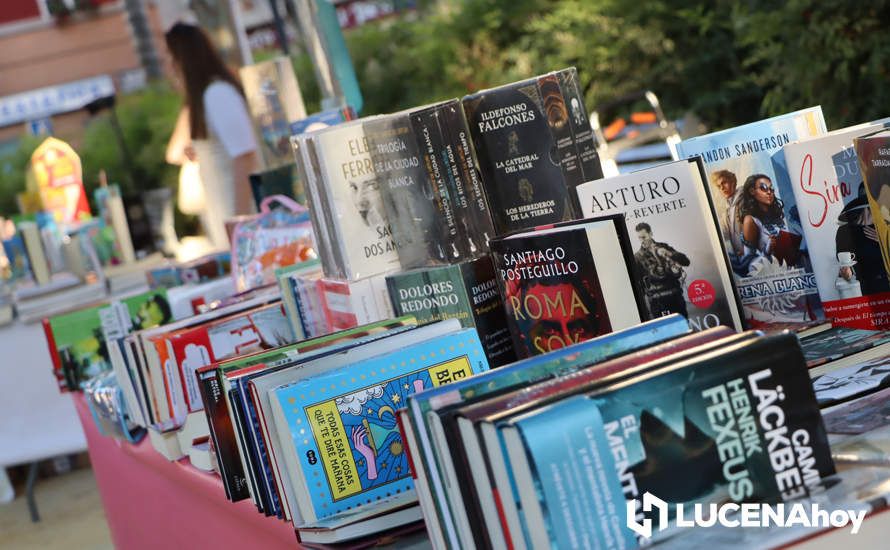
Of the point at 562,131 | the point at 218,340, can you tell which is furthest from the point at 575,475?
the point at 218,340

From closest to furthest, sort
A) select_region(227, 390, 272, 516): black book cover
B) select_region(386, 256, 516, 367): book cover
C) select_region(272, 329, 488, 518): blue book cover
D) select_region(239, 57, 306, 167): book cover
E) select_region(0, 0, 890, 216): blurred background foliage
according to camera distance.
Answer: select_region(272, 329, 488, 518): blue book cover → select_region(227, 390, 272, 516): black book cover → select_region(386, 256, 516, 367): book cover → select_region(239, 57, 306, 167): book cover → select_region(0, 0, 890, 216): blurred background foliage

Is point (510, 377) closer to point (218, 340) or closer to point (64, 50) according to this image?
point (218, 340)

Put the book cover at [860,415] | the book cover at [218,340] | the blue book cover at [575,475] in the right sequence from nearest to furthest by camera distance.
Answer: the blue book cover at [575,475] → the book cover at [860,415] → the book cover at [218,340]

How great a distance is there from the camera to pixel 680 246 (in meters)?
1.46

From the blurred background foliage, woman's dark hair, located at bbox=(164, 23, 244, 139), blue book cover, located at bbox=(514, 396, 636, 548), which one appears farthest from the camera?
woman's dark hair, located at bbox=(164, 23, 244, 139)

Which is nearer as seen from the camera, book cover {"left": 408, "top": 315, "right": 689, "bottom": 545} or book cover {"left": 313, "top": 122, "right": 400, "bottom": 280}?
book cover {"left": 408, "top": 315, "right": 689, "bottom": 545}

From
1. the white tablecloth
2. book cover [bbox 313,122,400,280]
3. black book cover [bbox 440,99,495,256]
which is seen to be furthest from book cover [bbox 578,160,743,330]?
the white tablecloth

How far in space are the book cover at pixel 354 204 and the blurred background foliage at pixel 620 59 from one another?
3174 mm

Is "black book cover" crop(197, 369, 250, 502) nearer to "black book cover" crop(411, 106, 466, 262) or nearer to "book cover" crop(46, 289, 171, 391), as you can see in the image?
"black book cover" crop(411, 106, 466, 262)

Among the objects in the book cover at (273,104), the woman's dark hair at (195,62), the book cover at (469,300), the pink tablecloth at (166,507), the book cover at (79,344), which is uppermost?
the woman's dark hair at (195,62)

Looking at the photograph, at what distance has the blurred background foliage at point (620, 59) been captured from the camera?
449 centimetres

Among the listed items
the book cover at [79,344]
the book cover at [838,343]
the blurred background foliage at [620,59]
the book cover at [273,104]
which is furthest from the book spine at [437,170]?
the blurred background foliage at [620,59]

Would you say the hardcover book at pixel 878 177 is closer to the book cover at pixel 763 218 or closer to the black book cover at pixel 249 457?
the book cover at pixel 763 218

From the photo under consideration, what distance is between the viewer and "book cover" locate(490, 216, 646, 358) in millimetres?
1359
